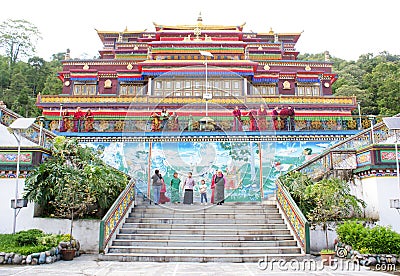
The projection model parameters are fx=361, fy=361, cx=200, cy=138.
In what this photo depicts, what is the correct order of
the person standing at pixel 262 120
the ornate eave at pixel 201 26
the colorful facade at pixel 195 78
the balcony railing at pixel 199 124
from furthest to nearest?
the ornate eave at pixel 201 26, the colorful facade at pixel 195 78, the balcony railing at pixel 199 124, the person standing at pixel 262 120

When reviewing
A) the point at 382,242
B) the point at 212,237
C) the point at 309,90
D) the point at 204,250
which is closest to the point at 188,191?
the point at 212,237

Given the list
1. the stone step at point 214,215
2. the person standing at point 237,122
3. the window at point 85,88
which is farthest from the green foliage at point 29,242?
the window at point 85,88

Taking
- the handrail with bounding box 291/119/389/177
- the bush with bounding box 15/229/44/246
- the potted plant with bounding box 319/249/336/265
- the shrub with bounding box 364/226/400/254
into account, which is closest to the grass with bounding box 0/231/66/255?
the bush with bounding box 15/229/44/246

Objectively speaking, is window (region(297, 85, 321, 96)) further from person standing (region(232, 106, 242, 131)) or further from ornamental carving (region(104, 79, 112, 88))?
ornamental carving (region(104, 79, 112, 88))

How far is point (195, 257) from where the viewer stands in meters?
8.63

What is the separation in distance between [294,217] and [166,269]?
3933 mm

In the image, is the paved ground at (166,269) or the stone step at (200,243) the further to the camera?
→ the stone step at (200,243)

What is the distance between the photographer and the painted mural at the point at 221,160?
13595mm

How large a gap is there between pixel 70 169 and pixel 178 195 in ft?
13.5

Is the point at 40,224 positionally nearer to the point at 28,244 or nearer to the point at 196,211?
the point at 28,244

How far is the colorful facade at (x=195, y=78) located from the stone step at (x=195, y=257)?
38.7 feet

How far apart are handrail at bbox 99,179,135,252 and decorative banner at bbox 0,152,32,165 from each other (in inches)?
113

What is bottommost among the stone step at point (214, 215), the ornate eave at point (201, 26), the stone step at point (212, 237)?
the stone step at point (212, 237)

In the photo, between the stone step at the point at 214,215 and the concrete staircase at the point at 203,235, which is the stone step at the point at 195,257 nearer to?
→ the concrete staircase at the point at 203,235
